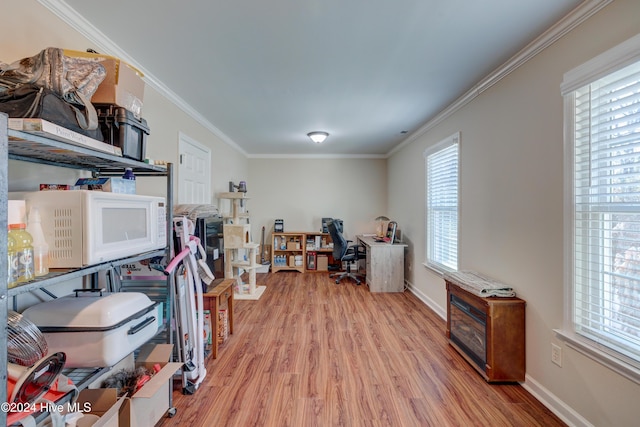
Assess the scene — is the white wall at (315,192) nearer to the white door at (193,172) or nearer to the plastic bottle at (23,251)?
the white door at (193,172)

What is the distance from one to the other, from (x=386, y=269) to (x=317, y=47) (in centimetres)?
337

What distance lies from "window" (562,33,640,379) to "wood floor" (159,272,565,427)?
2.29 ft

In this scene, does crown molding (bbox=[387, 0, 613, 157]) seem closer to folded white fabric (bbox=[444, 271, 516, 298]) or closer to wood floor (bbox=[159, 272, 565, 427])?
folded white fabric (bbox=[444, 271, 516, 298])

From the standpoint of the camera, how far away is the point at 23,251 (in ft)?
2.92

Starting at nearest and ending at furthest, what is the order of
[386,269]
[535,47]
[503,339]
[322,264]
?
[535,47] → [503,339] → [386,269] → [322,264]

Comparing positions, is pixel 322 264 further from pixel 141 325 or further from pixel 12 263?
pixel 12 263

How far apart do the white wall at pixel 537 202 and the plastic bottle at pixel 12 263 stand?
2589 mm

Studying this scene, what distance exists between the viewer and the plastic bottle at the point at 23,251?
88 centimetres

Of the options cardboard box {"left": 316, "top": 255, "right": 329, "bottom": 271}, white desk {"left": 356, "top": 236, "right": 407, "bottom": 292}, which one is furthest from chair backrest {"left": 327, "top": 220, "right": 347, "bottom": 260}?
cardboard box {"left": 316, "top": 255, "right": 329, "bottom": 271}

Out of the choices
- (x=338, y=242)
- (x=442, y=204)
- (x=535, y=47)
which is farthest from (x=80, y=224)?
(x=338, y=242)

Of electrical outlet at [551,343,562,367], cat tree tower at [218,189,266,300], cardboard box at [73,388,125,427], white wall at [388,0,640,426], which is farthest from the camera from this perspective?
cat tree tower at [218,189,266,300]

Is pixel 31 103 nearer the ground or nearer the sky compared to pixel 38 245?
nearer the sky

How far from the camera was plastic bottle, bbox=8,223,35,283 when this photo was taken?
878mm

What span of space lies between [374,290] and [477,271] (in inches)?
77.7
